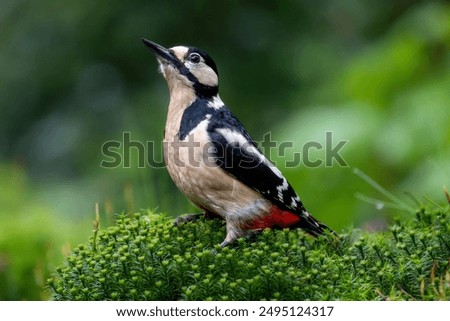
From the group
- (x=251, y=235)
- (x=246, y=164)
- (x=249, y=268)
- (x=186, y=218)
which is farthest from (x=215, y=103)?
(x=249, y=268)

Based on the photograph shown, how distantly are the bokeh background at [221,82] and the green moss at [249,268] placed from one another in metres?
1.45

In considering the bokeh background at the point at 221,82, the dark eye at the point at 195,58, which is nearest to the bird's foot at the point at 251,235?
the dark eye at the point at 195,58

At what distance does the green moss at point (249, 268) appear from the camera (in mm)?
3551

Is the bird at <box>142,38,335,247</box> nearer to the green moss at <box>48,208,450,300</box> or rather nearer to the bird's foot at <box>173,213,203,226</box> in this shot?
the bird's foot at <box>173,213,203,226</box>

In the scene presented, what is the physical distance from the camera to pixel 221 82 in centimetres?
716

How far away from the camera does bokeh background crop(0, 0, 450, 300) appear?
566 centimetres

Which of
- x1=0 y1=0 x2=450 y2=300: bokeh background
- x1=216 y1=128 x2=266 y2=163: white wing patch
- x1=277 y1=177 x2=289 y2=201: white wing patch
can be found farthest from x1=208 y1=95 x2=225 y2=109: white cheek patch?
x1=0 y1=0 x2=450 y2=300: bokeh background

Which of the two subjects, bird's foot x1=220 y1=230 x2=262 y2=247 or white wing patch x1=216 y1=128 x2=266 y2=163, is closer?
bird's foot x1=220 y1=230 x2=262 y2=247

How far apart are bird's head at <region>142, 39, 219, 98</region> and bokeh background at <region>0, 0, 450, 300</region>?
3.79ft

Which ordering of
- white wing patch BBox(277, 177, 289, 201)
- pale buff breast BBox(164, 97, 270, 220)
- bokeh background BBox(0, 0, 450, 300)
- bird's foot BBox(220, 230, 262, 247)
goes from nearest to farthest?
bird's foot BBox(220, 230, 262, 247) < pale buff breast BBox(164, 97, 270, 220) < white wing patch BBox(277, 177, 289, 201) < bokeh background BBox(0, 0, 450, 300)

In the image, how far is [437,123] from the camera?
5.34 meters

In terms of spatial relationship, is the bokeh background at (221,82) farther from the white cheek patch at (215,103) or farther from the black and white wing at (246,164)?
the black and white wing at (246,164)

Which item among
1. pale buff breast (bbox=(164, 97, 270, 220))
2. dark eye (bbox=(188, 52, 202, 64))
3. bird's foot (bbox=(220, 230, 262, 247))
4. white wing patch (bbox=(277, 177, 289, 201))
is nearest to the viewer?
bird's foot (bbox=(220, 230, 262, 247))

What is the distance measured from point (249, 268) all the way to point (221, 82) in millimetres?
3730
